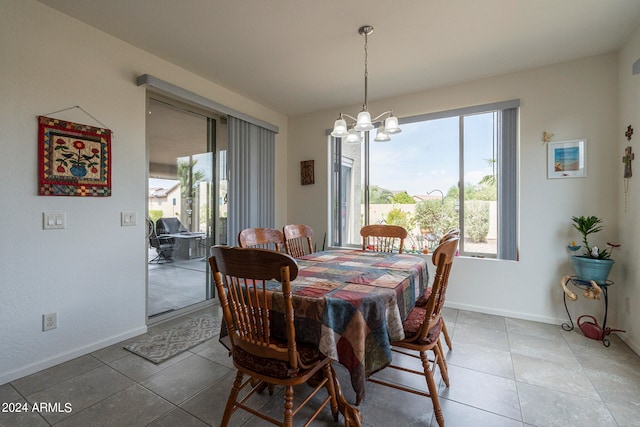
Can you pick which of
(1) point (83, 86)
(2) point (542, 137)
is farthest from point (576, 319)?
(1) point (83, 86)

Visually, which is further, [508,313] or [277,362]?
[508,313]

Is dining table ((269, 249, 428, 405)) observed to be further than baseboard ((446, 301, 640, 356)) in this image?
No

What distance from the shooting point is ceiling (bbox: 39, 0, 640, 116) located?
6.59 ft

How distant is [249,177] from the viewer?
3.63 metres

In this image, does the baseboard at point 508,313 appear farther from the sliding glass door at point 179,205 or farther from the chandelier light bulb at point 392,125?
the sliding glass door at point 179,205

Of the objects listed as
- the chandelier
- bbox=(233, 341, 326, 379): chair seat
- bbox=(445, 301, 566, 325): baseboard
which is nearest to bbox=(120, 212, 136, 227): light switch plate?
bbox=(233, 341, 326, 379): chair seat

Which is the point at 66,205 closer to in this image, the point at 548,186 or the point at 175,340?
the point at 175,340

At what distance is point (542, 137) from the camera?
2818 millimetres

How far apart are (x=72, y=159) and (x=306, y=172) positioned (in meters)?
2.68

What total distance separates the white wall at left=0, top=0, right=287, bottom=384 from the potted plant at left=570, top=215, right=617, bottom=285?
13.1 ft

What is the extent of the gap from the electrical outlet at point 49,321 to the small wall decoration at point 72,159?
0.89 m

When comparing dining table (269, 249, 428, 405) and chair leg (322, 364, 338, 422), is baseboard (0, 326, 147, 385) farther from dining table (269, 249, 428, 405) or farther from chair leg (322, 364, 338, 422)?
chair leg (322, 364, 338, 422)

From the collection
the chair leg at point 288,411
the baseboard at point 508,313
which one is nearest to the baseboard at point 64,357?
the chair leg at point 288,411

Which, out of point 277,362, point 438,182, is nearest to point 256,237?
point 277,362
